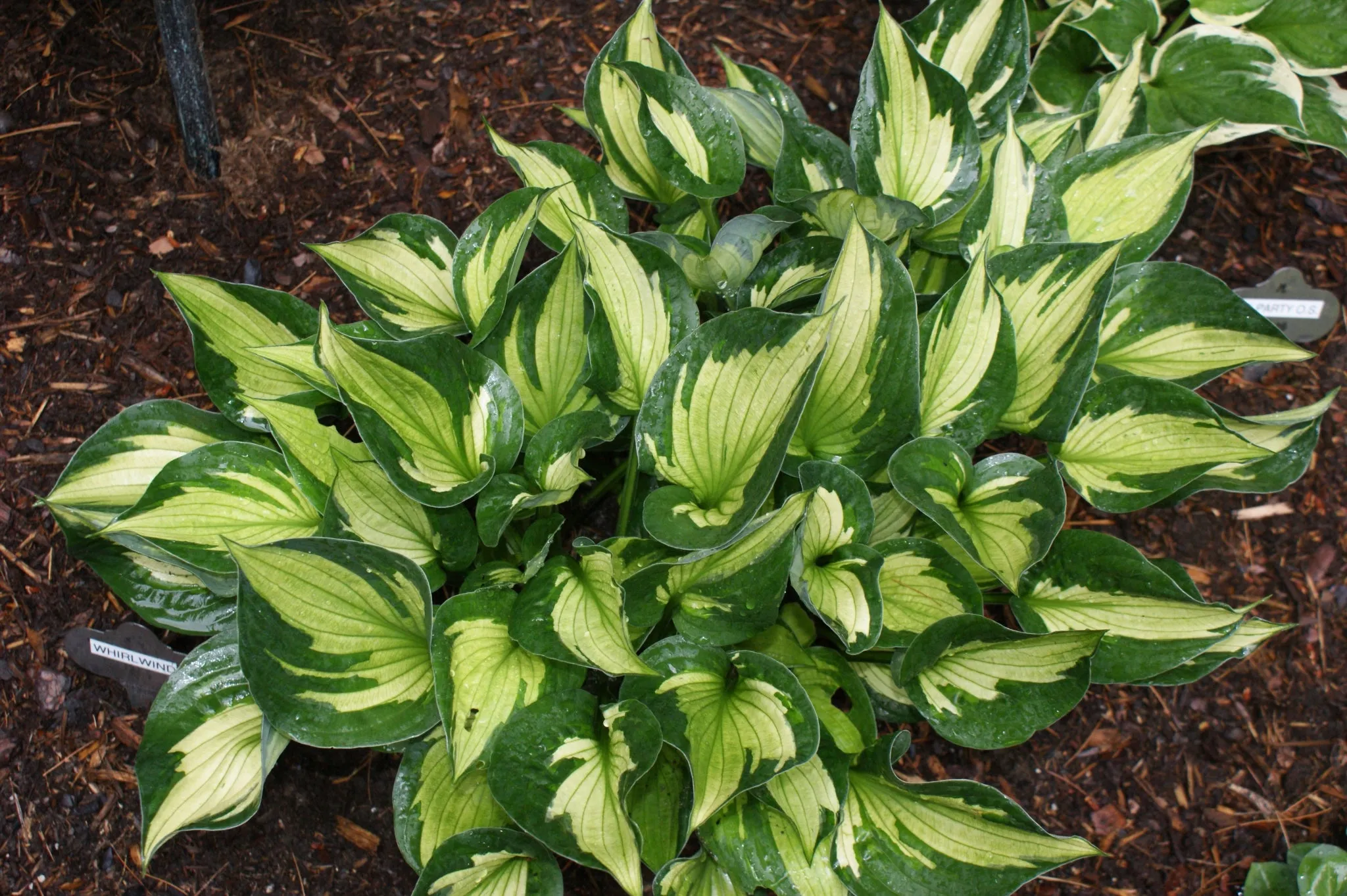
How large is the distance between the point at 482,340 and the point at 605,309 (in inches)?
7.7

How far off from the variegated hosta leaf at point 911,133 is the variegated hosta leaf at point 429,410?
29.1 inches

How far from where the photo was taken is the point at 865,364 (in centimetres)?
145

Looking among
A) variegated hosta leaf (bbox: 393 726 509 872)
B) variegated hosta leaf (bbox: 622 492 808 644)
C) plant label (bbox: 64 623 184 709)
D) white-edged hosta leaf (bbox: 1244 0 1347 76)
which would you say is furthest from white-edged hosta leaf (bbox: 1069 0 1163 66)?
plant label (bbox: 64 623 184 709)

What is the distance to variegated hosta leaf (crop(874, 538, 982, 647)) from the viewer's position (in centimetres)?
148

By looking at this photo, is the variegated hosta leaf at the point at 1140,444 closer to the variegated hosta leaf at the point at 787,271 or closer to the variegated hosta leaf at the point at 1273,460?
the variegated hosta leaf at the point at 1273,460

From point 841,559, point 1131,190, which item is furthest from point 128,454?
point 1131,190

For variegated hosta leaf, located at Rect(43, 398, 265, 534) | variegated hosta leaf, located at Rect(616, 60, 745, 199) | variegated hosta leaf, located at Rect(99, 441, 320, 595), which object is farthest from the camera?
variegated hosta leaf, located at Rect(616, 60, 745, 199)

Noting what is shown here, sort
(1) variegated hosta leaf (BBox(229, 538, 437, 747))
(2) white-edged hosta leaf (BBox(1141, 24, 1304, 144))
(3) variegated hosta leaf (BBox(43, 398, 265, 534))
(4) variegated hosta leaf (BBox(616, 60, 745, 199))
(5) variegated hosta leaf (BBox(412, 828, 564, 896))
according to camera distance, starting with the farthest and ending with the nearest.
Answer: (2) white-edged hosta leaf (BBox(1141, 24, 1304, 144)), (4) variegated hosta leaf (BBox(616, 60, 745, 199)), (3) variegated hosta leaf (BBox(43, 398, 265, 534)), (5) variegated hosta leaf (BBox(412, 828, 564, 896)), (1) variegated hosta leaf (BBox(229, 538, 437, 747))

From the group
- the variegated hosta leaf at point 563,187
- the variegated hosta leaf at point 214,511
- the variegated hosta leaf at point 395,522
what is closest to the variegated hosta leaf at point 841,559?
the variegated hosta leaf at point 395,522

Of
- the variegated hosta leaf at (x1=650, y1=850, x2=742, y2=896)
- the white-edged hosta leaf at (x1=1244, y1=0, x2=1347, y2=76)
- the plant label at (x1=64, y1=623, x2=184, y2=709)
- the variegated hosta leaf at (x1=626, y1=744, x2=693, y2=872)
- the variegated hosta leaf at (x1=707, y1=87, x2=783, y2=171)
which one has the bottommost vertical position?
the variegated hosta leaf at (x1=650, y1=850, x2=742, y2=896)

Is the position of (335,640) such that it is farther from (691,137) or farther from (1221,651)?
(1221,651)

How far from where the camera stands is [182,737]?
1467 mm

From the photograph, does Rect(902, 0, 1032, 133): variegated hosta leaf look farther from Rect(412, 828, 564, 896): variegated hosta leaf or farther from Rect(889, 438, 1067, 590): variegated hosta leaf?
Rect(412, 828, 564, 896): variegated hosta leaf

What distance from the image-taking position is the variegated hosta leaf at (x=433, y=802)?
1490 mm
